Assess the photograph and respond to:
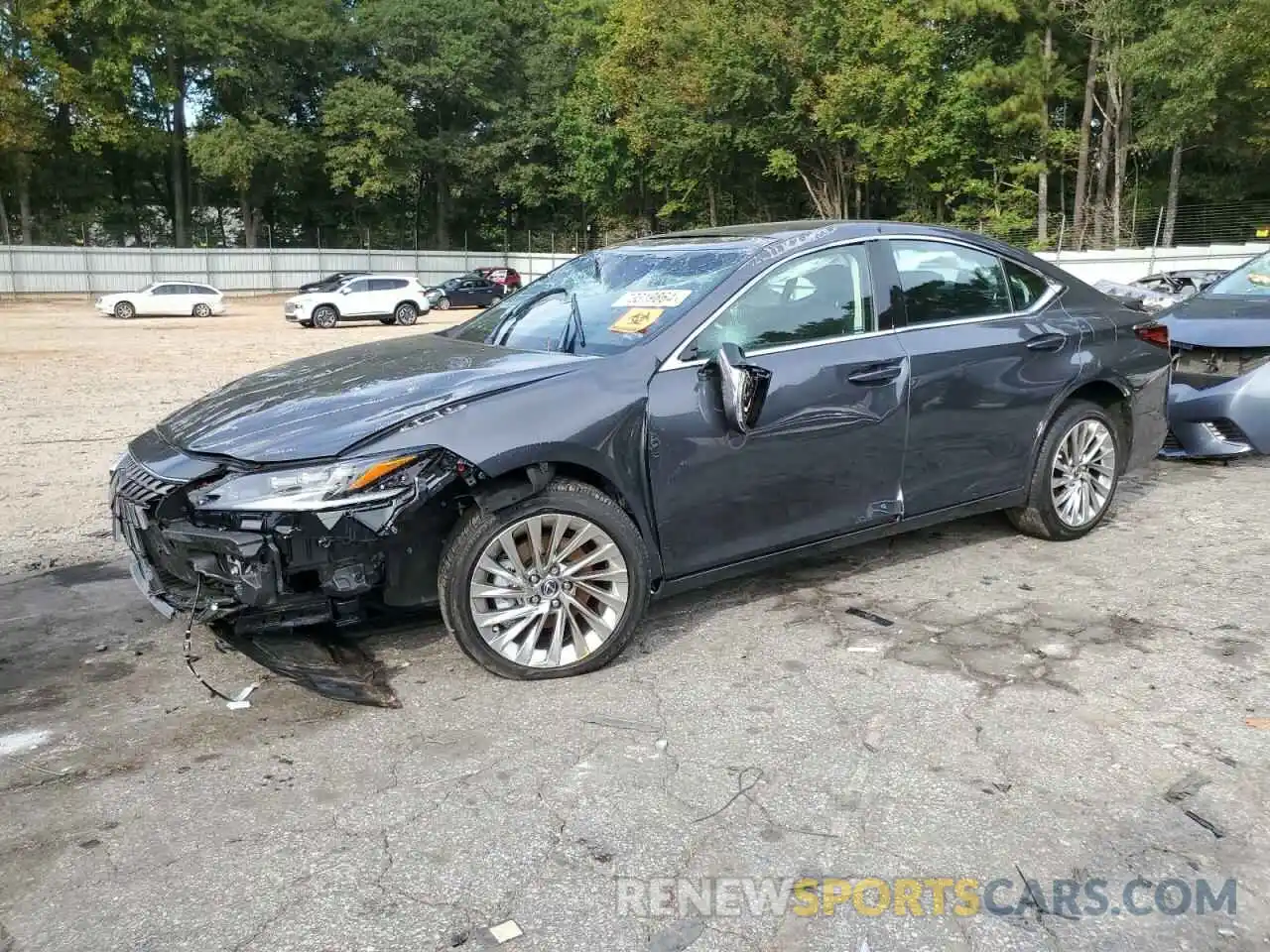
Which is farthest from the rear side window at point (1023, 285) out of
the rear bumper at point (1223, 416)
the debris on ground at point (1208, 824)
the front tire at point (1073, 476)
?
the debris on ground at point (1208, 824)

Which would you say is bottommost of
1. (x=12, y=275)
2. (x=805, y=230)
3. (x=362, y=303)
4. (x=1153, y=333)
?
(x=1153, y=333)

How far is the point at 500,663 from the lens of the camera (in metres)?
3.71

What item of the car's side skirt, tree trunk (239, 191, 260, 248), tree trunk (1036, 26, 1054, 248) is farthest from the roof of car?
tree trunk (239, 191, 260, 248)

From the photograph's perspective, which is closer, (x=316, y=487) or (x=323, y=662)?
(x=316, y=487)

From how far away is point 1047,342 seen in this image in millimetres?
5078

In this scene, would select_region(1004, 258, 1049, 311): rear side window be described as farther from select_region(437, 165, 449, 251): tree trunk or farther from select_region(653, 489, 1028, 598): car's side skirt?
select_region(437, 165, 449, 251): tree trunk

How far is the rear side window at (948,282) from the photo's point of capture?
185 inches

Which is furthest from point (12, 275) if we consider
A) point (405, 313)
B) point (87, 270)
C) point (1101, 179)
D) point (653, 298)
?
point (653, 298)

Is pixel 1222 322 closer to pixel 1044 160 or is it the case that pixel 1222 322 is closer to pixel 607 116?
pixel 1044 160

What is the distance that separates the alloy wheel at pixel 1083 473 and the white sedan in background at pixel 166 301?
1283 inches

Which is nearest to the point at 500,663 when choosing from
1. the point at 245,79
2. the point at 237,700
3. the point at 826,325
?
the point at 237,700

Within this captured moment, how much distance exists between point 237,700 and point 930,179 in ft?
142

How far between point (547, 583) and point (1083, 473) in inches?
126

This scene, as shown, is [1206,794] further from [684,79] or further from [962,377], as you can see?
[684,79]
